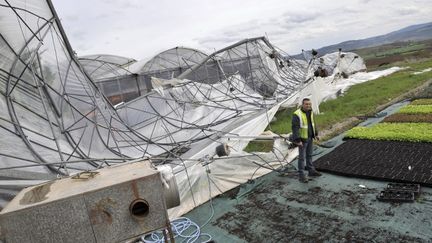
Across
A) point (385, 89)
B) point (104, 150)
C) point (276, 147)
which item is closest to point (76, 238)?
point (104, 150)

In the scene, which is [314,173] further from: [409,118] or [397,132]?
[409,118]

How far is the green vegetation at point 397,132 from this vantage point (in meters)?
10.1

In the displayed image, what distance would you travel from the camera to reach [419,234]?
5.52 metres

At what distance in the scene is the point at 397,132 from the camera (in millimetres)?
10883

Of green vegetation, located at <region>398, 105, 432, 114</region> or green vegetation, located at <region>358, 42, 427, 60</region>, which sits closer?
green vegetation, located at <region>398, 105, 432, 114</region>

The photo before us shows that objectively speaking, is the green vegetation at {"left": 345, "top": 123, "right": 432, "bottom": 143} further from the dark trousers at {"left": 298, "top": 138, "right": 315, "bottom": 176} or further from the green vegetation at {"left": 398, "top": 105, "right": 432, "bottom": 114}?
the dark trousers at {"left": 298, "top": 138, "right": 315, "bottom": 176}

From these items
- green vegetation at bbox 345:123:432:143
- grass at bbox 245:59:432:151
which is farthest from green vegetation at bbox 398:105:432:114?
green vegetation at bbox 345:123:432:143

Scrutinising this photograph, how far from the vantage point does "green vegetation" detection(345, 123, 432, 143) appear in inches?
398

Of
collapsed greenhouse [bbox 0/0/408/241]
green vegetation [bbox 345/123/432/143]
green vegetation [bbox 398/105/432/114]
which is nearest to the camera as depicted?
collapsed greenhouse [bbox 0/0/408/241]

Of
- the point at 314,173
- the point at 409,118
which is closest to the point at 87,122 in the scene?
the point at 314,173

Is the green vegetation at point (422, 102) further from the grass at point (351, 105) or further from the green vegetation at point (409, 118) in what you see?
the green vegetation at point (409, 118)

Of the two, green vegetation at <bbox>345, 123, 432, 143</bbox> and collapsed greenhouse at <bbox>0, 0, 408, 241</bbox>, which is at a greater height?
collapsed greenhouse at <bbox>0, 0, 408, 241</bbox>

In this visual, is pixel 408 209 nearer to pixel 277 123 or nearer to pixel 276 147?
pixel 276 147

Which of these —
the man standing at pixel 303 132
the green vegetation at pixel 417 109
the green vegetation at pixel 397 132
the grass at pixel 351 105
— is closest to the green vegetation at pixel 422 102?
the green vegetation at pixel 417 109
